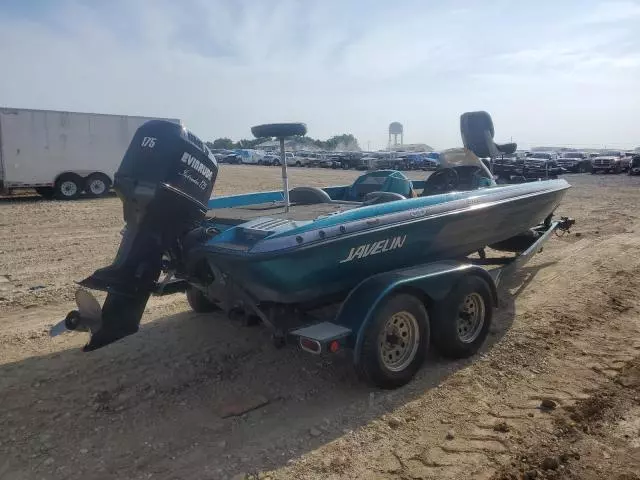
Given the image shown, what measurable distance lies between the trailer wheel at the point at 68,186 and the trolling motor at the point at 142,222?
1519 cm

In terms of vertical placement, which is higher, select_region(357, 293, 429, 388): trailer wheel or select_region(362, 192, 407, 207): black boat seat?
select_region(362, 192, 407, 207): black boat seat

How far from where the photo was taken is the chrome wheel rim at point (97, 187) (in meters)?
18.4

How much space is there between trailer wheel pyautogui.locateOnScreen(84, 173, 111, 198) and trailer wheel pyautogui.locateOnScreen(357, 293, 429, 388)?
647 inches

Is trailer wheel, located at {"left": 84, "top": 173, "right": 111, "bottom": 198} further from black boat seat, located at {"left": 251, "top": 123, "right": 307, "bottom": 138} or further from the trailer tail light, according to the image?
the trailer tail light

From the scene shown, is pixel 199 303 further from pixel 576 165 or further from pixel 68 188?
pixel 576 165

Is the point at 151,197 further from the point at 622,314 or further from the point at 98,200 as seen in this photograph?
the point at 98,200

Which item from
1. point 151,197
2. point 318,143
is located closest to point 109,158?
point 151,197

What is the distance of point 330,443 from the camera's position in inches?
140

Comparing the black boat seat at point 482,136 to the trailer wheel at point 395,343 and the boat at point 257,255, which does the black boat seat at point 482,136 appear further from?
the trailer wheel at point 395,343

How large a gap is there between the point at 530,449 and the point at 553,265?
5.15 metres

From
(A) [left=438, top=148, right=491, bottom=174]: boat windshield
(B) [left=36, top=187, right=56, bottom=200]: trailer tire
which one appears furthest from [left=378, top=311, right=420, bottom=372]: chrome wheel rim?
(B) [left=36, top=187, right=56, bottom=200]: trailer tire

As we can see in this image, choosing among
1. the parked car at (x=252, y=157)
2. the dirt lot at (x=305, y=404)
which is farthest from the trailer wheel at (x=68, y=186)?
the parked car at (x=252, y=157)

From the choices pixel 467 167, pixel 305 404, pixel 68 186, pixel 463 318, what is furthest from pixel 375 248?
pixel 68 186

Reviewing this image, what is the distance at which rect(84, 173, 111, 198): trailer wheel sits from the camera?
18.3 meters
